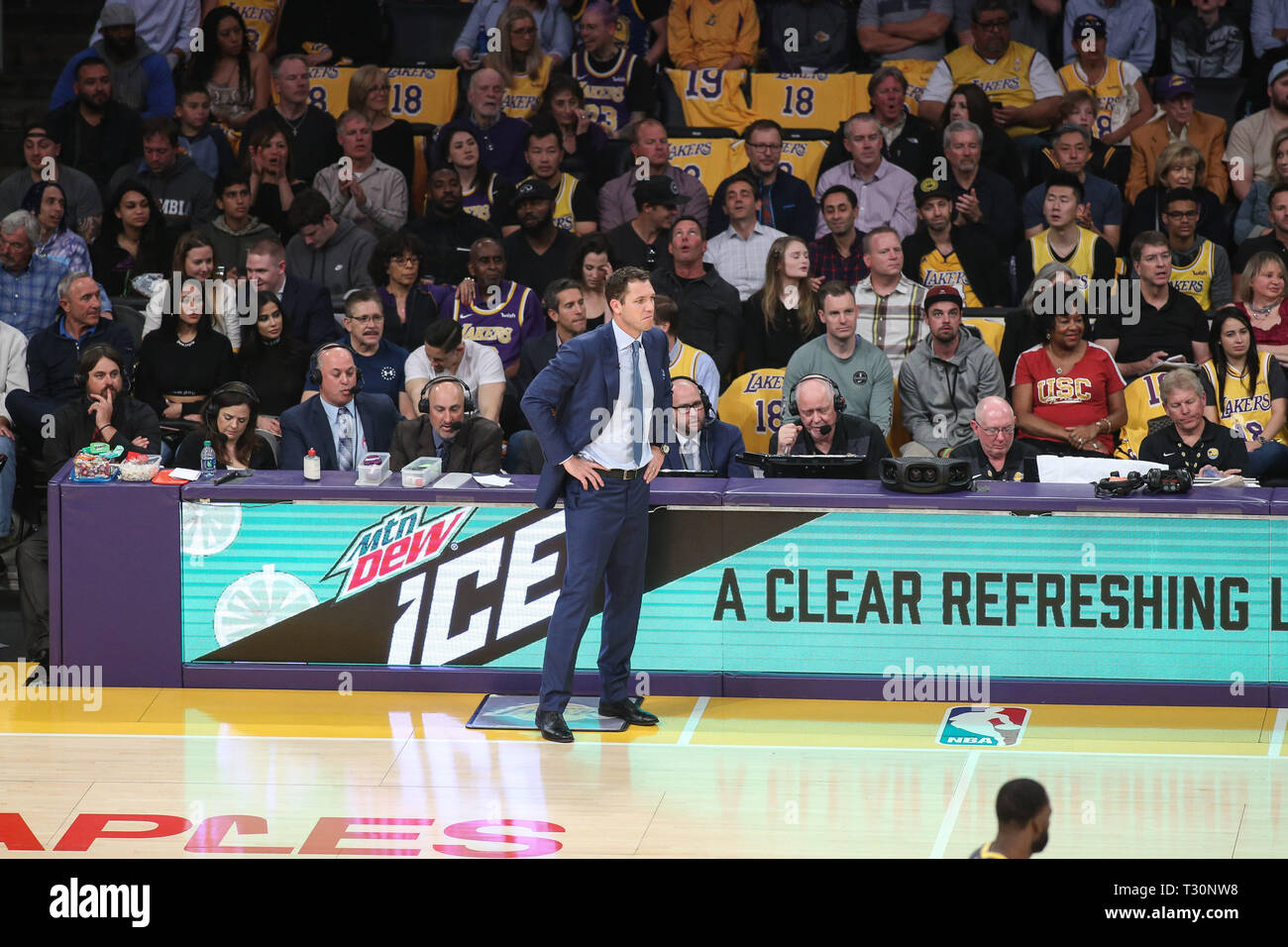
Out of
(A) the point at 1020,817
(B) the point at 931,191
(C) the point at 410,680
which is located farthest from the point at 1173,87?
(A) the point at 1020,817

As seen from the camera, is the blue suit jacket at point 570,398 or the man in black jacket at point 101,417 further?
the man in black jacket at point 101,417

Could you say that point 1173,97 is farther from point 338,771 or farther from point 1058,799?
point 338,771

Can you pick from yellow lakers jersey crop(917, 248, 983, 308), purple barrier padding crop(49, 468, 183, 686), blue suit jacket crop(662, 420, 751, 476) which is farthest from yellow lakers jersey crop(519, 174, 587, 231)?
purple barrier padding crop(49, 468, 183, 686)

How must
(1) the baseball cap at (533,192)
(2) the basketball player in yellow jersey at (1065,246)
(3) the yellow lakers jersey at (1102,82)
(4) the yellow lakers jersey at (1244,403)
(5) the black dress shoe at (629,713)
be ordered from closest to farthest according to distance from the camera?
1. (5) the black dress shoe at (629,713)
2. (4) the yellow lakers jersey at (1244,403)
3. (2) the basketball player in yellow jersey at (1065,246)
4. (1) the baseball cap at (533,192)
5. (3) the yellow lakers jersey at (1102,82)

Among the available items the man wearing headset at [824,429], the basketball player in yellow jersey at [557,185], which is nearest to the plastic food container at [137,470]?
the man wearing headset at [824,429]

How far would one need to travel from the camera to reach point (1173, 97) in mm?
12938

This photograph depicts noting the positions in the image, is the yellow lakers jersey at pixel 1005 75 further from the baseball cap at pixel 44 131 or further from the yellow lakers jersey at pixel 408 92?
the baseball cap at pixel 44 131

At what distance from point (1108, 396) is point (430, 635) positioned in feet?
15.5

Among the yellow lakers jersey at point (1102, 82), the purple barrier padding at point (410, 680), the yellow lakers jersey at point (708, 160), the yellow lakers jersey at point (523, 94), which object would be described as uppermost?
the yellow lakers jersey at point (1102, 82)

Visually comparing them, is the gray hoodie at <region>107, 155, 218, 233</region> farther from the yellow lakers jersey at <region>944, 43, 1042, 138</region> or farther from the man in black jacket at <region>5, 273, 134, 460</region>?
the yellow lakers jersey at <region>944, 43, 1042, 138</region>

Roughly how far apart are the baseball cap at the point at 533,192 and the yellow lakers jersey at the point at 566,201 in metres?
0.61

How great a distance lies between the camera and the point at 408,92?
548 inches

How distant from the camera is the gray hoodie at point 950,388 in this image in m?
10.9

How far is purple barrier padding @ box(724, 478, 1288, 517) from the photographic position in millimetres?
8086
